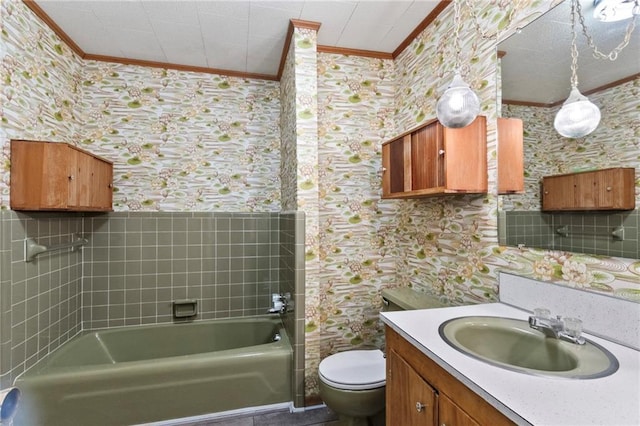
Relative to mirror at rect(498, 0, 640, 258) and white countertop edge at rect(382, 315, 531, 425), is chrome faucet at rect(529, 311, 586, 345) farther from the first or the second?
white countertop edge at rect(382, 315, 531, 425)

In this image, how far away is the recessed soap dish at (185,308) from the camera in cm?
255

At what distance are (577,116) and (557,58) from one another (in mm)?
307

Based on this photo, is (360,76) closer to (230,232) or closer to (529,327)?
(230,232)

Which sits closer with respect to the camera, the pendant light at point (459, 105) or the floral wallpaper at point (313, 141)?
the pendant light at point (459, 105)

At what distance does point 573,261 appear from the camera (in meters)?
1.10

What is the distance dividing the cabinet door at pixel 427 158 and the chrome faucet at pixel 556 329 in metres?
0.72

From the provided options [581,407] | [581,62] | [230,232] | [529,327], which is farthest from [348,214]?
[581,407]

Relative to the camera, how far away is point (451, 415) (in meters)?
0.86

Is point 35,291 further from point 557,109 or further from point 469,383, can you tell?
point 557,109

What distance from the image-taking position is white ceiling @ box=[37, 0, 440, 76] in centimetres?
182

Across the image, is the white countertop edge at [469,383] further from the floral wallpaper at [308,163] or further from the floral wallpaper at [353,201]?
the floral wallpaper at [353,201]

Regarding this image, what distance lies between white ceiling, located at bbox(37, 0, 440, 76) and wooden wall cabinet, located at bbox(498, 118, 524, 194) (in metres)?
1.07

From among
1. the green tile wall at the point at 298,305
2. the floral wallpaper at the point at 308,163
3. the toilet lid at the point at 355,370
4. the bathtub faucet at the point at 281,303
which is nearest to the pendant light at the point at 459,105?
the floral wallpaper at the point at 308,163

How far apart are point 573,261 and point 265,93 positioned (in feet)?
8.75
